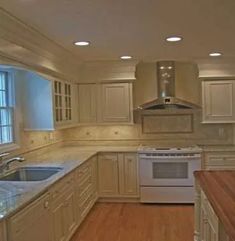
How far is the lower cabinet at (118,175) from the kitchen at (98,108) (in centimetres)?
2

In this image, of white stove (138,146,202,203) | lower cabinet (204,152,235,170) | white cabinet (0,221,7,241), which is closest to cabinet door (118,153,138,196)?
white stove (138,146,202,203)

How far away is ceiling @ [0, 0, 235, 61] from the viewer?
2.84 metres

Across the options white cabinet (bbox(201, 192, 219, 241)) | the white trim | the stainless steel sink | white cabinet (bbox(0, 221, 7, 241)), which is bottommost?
white cabinet (bbox(201, 192, 219, 241))

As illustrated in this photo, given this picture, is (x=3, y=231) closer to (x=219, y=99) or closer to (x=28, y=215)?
(x=28, y=215)

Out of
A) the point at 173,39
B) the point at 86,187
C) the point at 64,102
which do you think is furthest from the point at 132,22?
the point at 86,187

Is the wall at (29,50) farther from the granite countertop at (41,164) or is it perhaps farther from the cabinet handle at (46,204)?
the cabinet handle at (46,204)

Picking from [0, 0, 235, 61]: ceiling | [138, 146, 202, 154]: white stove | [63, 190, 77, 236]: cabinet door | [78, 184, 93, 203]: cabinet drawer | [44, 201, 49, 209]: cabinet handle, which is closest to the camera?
[0, 0, 235, 61]: ceiling

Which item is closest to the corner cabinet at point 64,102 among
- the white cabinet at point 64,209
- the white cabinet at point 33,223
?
the white cabinet at point 64,209

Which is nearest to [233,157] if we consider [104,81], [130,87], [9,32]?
[130,87]

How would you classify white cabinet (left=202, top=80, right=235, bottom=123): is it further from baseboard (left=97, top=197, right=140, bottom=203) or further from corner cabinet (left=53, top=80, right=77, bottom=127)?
corner cabinet (left=53, top=80, right=77, bottom=127)

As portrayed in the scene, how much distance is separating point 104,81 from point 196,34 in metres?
2.39

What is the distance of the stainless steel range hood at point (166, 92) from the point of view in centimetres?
607

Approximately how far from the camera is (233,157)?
5.72 meters

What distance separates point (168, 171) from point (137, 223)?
1.17 m
